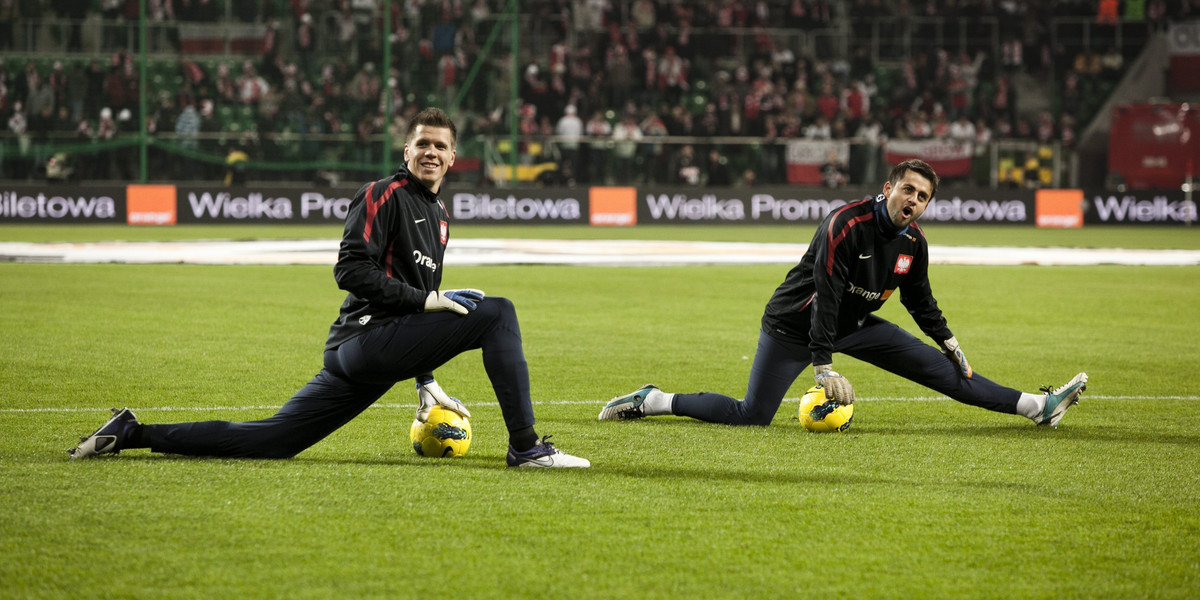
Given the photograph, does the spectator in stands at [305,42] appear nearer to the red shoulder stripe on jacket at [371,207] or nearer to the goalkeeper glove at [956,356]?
the goalkeeper glove at [956,356]

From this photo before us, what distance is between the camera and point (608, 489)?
5.61 metres

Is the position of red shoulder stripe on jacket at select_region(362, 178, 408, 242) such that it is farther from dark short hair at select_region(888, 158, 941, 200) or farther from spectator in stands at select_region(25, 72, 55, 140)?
spectator in stands at select_region(25, 72, 55, 140)

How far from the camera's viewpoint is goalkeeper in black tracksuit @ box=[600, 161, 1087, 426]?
690cm

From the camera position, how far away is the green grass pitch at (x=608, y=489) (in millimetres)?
4297

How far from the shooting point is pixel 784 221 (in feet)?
102

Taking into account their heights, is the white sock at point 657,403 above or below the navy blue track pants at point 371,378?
below

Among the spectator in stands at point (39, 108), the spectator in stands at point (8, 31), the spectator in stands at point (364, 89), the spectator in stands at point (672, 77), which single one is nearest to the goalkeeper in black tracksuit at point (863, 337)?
the spectator in stands at point (364, 89)

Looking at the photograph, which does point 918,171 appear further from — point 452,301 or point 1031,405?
point 452,301

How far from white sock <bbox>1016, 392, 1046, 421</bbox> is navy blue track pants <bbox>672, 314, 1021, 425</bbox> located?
0.10 ft

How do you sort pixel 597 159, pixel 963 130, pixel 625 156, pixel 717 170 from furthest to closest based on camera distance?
pixel 963 130
pixel 717 170
pixel 625 156
pixel 597 159

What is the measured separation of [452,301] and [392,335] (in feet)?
0.99

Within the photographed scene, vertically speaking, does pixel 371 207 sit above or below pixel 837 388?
above

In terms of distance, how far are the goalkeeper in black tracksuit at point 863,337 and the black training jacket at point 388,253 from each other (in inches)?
78.8

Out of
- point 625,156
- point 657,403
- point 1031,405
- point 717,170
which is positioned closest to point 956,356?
point 1031,405
